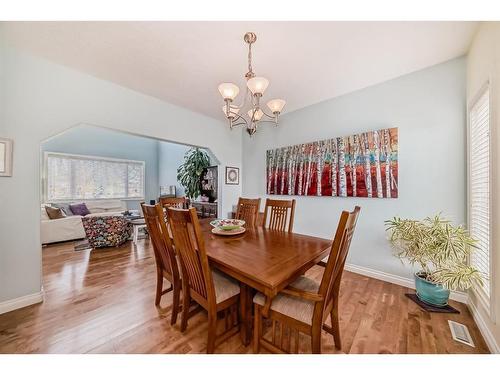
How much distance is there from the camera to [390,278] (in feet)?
7.72

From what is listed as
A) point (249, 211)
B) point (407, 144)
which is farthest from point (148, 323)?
point (407, 144)

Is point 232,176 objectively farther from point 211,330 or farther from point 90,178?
point 90,178

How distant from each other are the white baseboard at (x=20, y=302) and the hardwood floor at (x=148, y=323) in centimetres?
6

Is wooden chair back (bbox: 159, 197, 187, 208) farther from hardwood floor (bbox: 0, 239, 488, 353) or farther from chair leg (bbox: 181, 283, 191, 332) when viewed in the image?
chair leg (bbox: 181, 283, 191, 332)

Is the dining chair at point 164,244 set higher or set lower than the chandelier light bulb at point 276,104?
lower

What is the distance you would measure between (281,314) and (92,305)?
6.17ft

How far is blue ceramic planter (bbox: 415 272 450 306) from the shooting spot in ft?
6.00

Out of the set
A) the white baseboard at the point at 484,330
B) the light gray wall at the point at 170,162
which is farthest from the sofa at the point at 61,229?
the white baseboard at the point at 484,330

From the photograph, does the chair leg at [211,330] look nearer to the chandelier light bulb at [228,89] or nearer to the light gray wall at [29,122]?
the chandelier light bulb at [228,89]

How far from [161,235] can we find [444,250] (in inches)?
98.1

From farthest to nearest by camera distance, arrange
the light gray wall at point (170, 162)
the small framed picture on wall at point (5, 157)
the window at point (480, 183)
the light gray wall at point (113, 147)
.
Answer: the light gray wall at point (170, 162)
the light gray wall at point (113, 147)
the small framed picture on wall at point (5, 157)
the window at point (480, 183)

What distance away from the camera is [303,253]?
4.56 feet

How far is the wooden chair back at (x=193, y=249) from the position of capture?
1.09 meters
